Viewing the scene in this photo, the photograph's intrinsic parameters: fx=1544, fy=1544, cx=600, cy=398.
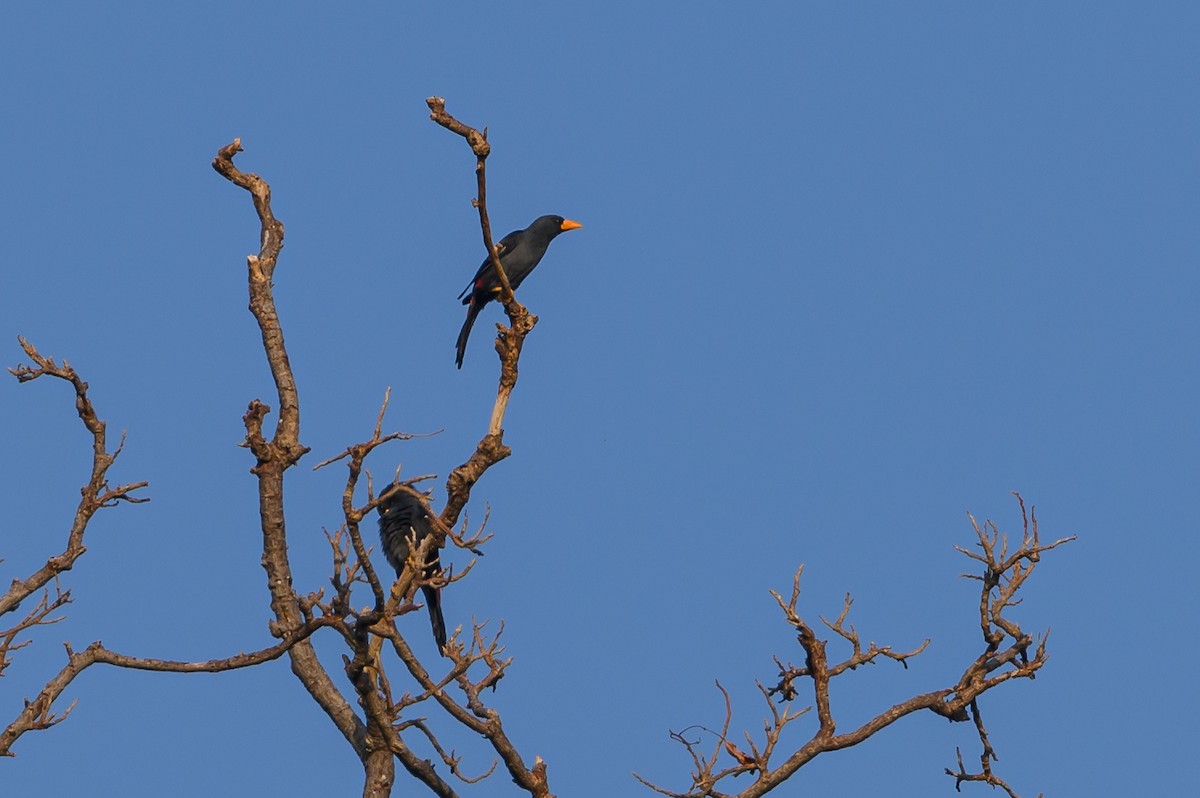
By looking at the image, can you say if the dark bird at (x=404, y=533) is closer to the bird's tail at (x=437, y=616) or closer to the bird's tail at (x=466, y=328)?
the bird's tail at (x=437, y=616)

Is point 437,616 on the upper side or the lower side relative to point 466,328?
lower

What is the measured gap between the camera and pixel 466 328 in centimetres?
1115

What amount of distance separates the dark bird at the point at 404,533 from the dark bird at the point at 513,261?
1.26 m

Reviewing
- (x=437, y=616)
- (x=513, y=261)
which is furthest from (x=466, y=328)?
(x=437, y=616)

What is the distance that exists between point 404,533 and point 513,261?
2.74 m

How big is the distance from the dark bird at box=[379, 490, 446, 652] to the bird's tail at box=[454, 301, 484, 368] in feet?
3.91

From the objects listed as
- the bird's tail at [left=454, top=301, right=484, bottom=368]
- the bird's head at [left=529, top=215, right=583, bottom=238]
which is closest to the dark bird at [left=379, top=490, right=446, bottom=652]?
the bird's tail at [left=454, top=301, right=484, bottom=368]

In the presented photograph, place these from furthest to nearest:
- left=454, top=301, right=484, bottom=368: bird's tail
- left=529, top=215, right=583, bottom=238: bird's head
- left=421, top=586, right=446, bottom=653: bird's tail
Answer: left=529, top=215, right=583, bottom=238: bird's head → left=454, top=301, right=484, bottom=368: bird's tail → left=421, top=586, right=446, bottom=653: bird's tail

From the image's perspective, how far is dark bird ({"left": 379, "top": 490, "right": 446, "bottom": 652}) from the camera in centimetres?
978

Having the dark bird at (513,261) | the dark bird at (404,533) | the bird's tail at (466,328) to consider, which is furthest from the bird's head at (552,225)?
the dark bird at (404,533)

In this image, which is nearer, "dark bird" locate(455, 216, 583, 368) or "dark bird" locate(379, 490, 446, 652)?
"dark bird" locate(379, 490, 446, 652)

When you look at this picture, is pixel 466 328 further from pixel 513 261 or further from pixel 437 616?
pixel 437 616

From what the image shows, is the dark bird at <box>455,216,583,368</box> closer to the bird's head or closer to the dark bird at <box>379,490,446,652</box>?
the bird's head

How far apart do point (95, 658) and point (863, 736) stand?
12.7 ft
